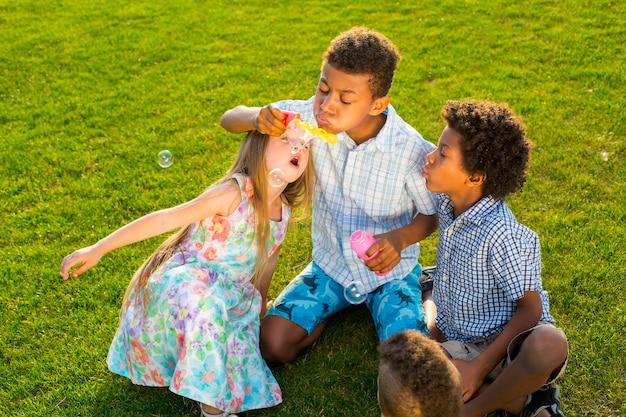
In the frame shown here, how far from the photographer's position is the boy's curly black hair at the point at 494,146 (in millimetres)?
3111

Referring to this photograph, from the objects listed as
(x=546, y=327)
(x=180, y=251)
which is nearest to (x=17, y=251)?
(x=180, y=251)

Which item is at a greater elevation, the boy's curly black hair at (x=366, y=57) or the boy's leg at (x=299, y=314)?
the boy's curly black hair at (x=366, y=57)

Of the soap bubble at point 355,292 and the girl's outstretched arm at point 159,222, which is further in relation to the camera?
the soap bubble at point 355,292

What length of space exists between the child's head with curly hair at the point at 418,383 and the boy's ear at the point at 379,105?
1.30 meters

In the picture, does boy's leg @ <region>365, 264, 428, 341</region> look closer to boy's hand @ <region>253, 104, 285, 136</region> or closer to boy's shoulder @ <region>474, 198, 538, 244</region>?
boy's shoulder @ <region>474, 198, 538, 244</region>

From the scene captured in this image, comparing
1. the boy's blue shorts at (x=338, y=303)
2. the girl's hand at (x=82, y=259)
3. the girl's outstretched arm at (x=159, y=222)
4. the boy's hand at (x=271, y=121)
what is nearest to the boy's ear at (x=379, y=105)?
the boy's hand at (x=271, y=121)

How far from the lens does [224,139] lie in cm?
558

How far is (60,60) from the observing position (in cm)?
714

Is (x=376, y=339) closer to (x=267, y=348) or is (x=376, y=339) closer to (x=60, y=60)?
(x=267, y=348)

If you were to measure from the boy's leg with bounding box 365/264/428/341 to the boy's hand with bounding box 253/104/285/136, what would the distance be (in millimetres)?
1039

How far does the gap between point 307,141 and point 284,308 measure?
36.5 inches

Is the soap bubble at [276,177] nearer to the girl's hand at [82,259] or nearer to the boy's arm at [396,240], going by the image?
the boy's arm at [396,240]

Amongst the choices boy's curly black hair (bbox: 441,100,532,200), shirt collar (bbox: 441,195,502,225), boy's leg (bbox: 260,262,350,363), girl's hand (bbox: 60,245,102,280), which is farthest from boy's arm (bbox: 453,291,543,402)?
girl's hand (bbox: 60,245,102,280)

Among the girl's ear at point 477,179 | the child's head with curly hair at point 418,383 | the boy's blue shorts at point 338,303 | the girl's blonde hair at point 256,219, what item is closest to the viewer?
the child's head with curly hair at point 418,383
